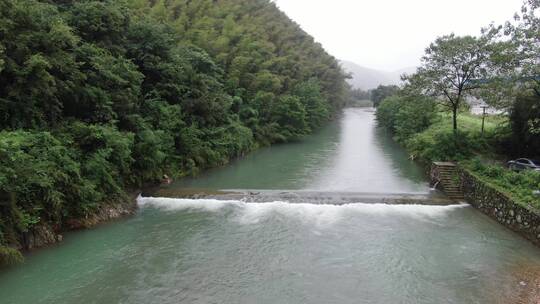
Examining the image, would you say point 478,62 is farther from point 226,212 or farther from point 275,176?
point 226,212

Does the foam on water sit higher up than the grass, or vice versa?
the grass

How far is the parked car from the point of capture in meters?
16.3

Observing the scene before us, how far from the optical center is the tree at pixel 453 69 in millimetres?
19984

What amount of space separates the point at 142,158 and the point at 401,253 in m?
10.6

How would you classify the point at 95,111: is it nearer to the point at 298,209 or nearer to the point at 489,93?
the point at 298,209

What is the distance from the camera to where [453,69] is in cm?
2072

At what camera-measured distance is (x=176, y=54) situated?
2220 cm

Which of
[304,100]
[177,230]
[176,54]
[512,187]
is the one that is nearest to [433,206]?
[512,187]

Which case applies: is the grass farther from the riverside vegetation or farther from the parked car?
the parked car

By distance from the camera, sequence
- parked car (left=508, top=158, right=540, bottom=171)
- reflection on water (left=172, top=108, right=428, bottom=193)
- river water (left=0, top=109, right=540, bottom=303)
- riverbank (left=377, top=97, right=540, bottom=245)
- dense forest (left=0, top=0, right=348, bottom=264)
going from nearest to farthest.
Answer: river water (left=0, top=109, right=540, bottom=303), dense forest (left=0, top=0, right=348, bottom=264), riverbank (left=377, top=97, right=540, bottom=245), parked car (left=508, top=158, right=540, bottom=171), reflection on water (left=172, top=108, right=428, bottom=193)

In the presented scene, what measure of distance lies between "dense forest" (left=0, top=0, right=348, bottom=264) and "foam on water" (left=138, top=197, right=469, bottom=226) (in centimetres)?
229

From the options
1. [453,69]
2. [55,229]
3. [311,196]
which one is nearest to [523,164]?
[453,69]

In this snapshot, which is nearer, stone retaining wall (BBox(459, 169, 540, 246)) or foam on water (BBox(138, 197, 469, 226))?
stone retaining wall (BBox(459, 169, 540, 246))

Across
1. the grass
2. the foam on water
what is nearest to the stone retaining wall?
the grass
